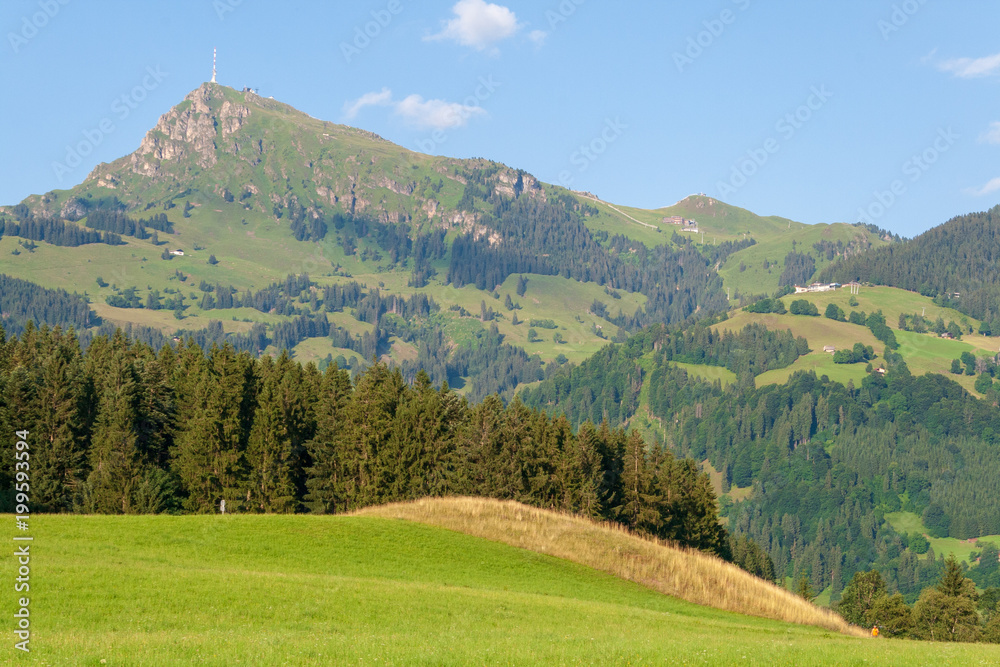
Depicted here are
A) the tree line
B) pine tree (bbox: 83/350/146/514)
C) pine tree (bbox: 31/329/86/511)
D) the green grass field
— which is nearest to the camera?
the green grass field

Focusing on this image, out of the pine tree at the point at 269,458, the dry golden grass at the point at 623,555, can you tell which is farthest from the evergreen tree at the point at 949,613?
the pine tree at the point at 269,458

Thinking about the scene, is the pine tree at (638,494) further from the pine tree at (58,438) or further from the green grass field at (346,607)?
the pine tree at (58,438)

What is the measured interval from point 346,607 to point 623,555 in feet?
91.5

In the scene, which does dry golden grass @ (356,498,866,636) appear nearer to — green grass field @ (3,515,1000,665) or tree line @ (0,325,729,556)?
green grass field @ (3,515,1000,665)

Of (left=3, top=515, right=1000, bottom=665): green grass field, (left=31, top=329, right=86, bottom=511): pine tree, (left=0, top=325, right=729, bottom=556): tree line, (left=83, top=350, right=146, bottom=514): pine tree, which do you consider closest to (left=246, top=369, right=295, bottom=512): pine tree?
(left=0, top=325, right=729, bottom=556): tree line

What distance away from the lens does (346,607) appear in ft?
128

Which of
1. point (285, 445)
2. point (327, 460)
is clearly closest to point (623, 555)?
point (285, 445)

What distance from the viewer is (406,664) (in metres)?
27.8

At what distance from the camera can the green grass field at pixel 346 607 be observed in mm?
29500

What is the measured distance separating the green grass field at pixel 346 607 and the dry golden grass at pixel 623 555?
2309 millimetres

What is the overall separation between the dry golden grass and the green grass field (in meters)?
2.31

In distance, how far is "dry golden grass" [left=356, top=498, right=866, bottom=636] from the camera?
56.0m

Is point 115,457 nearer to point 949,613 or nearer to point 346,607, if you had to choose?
point 346,607

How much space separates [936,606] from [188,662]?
117 meters
